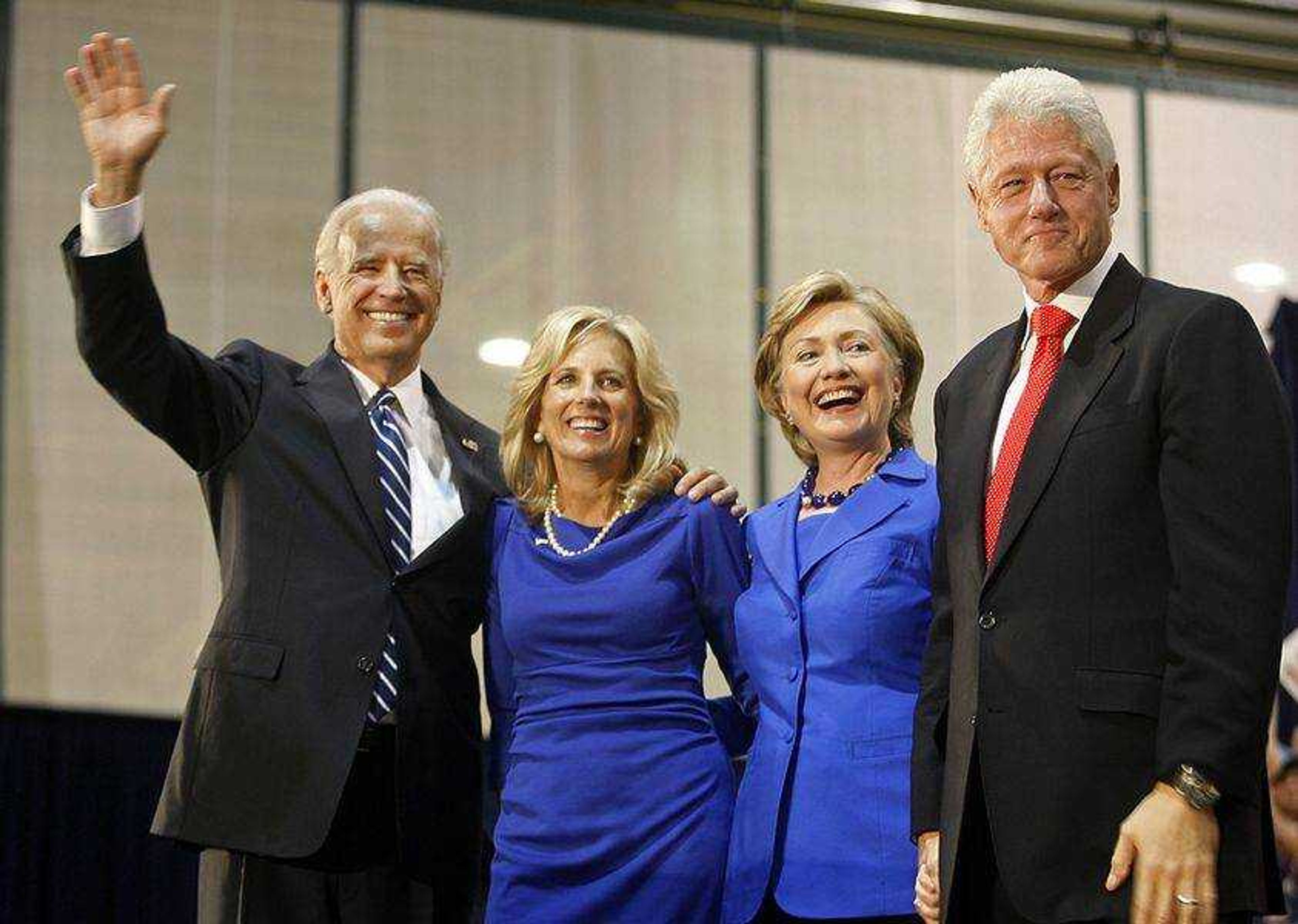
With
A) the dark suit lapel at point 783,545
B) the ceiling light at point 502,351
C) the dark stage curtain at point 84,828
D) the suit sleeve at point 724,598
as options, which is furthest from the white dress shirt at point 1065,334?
the ceiling light at point 502,351

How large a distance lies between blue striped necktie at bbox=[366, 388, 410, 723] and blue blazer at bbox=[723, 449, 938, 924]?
0.52 meters

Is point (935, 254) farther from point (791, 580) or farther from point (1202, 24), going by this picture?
point (791, 580)

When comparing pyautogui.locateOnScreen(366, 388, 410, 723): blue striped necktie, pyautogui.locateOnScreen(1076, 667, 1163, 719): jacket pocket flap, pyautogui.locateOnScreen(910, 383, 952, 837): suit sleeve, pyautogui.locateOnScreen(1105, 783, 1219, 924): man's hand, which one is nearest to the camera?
pyautogui.locateOnScreen(1105, 783, 1219, 924): man's hand

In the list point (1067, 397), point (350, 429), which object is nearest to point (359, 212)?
point (350, 429)

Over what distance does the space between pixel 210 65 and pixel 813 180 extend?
1959mm

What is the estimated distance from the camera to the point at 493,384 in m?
5.63

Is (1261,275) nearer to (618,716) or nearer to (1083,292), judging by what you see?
(618,716)

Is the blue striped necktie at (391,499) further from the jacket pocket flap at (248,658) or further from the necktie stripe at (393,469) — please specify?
the jacket pocket flap at (248,658)

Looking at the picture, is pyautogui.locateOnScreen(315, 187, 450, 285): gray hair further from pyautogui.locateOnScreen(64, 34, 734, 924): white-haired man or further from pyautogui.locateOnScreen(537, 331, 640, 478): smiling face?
pyautogui.locateOnScreen(537, 331, 640, 478): smiling face

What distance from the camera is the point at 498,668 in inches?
112

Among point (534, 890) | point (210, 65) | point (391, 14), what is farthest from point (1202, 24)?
point (534, 890)

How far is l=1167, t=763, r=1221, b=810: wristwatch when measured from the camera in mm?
1760

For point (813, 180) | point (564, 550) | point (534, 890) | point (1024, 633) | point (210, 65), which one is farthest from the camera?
point (813, 180)

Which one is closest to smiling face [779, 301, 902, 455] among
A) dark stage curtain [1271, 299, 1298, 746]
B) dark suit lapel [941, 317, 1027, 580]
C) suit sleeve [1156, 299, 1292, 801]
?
dark suit lapel [941, 317, 1027, 580]
